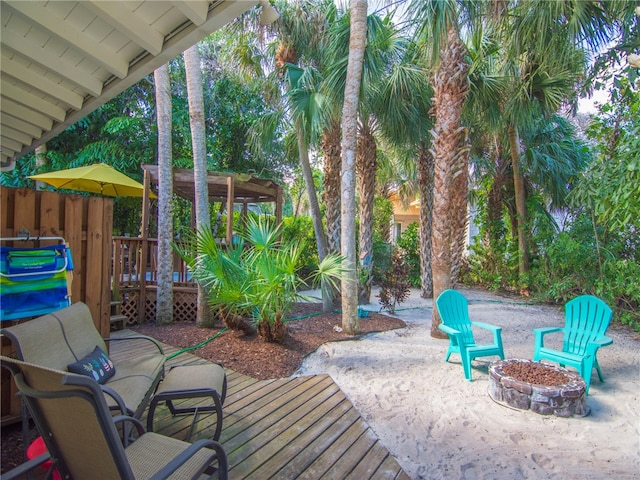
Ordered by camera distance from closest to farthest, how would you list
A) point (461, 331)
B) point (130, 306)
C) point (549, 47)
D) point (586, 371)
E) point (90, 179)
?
point (586, 371)
point (461, 331)
point (549, 47)
point (130, 306)
point (90, 179)

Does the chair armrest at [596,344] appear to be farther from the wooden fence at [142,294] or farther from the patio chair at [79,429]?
the wooden fence at [142,294]

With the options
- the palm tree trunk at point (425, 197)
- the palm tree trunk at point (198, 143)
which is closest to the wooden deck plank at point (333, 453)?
the palm tree trunk at point (198, 143)

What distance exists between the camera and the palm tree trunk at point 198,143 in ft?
19.7

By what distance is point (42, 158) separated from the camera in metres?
10.3

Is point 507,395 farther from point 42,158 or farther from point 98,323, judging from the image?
point 42,158

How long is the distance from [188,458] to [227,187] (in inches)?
293

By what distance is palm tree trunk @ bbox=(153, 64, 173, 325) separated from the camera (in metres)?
6.33

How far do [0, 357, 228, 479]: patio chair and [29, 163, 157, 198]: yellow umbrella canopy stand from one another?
23.4 feet

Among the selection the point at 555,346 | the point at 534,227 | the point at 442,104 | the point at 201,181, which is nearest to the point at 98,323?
the point at 201,181

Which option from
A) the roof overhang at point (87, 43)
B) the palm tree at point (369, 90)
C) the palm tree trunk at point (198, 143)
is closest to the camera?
the roof overhang at point (87, 43)

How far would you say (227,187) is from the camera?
8523 millimetres

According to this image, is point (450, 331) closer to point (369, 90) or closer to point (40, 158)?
point (369, 90)

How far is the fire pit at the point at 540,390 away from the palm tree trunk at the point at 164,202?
5.51m

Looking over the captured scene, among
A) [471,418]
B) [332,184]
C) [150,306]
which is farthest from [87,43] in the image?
[332,184]
